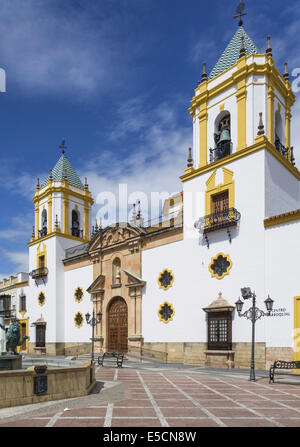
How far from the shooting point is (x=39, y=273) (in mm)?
34312

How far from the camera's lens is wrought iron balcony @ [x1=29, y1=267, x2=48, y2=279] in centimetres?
3384

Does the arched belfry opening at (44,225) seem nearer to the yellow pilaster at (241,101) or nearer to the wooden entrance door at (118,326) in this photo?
the wooden entrance door at (118,326)

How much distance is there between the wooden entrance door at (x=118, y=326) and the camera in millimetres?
26156

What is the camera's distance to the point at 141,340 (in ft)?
79.8

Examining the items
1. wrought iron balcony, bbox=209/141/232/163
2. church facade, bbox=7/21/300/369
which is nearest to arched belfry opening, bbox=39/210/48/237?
church facade, bbox=7/21/300/369

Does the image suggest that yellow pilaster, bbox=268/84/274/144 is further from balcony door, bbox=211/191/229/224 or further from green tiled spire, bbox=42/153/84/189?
green tiled spire, bbox=42/153/84/189

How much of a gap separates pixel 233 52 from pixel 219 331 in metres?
15.4

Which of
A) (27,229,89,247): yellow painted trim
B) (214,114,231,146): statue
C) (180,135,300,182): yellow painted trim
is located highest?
(214,114,231,146): statue

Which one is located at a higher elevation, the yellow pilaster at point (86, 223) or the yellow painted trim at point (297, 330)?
the yellow pilaster at point (86, 223)

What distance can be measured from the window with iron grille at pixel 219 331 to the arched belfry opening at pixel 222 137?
8240mm

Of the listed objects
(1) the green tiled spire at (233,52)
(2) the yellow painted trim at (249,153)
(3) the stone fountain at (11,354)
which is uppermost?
(1) the green tiled spire at (233,52)

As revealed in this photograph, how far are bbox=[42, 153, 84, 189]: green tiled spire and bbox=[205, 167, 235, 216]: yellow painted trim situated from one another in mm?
17259

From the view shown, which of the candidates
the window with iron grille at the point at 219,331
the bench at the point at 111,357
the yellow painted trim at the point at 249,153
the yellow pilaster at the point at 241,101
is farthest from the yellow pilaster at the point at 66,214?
the yellow pilaster at the point at 241,101
